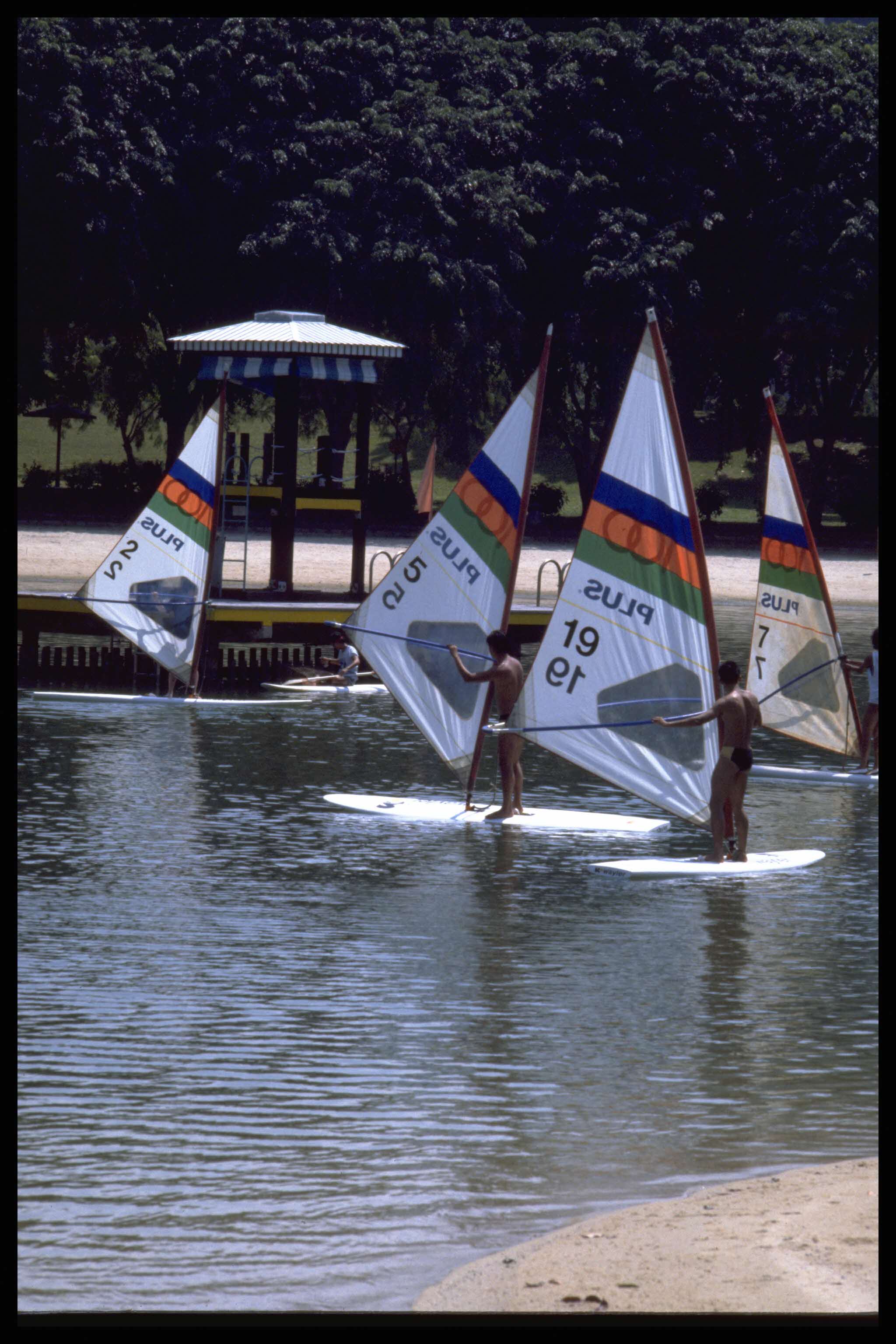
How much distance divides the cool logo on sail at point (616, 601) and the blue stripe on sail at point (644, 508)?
2.31 ft

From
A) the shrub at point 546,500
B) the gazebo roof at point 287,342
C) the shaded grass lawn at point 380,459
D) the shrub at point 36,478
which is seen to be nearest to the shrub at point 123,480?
the shrub at point 36,478

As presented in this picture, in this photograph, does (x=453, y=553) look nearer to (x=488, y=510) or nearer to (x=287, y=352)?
(x=488, y=510)

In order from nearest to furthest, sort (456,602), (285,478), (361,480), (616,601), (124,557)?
1. (616,601)
2. (456,602)
3. (124,557)
4. (285,478)
5. (361,480)

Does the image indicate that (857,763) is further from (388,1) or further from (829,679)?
(388,1)

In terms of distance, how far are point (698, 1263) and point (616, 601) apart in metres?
11.0

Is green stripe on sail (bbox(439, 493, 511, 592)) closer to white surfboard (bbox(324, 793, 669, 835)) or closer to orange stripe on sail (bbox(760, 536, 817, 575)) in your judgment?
white surfboard (bbox(324, 793, 669, 835))

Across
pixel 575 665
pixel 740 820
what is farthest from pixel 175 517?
pixel 740 820

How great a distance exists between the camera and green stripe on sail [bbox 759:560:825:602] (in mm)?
24750

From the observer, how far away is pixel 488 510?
69.7 feet

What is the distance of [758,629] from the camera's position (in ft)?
82.8

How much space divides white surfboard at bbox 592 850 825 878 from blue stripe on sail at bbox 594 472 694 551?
2973 millimetres

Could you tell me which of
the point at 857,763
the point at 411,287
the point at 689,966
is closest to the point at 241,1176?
the point at 689,966

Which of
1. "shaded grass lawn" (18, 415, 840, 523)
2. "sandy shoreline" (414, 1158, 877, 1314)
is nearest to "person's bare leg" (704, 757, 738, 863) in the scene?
"sandy shoreline" (414, 1158, 877, 1314)

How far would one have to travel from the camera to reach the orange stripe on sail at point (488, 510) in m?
21.1
